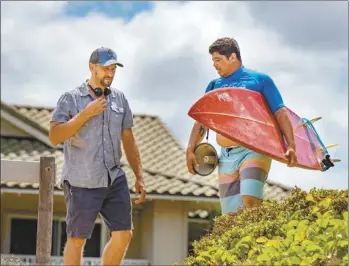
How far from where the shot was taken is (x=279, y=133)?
8.31 m

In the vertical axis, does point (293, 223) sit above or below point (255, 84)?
below

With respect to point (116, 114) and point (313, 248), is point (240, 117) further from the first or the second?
point (313, 248)

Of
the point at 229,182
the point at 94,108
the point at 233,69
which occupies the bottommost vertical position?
the point at 229,182

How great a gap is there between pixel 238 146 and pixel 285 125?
1.22 ft

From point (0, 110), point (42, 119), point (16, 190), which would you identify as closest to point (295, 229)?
point (16, 190)

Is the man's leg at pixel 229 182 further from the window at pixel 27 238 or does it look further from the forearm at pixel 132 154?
the window at pixel 27 238

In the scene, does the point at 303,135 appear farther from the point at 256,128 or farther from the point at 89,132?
the point at 89,132

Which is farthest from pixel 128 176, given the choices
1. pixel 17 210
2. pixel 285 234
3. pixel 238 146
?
pixel 285 234

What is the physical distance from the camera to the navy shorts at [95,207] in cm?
756

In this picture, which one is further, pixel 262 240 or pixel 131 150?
pixel 131 150

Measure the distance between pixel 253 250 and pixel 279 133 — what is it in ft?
5.06

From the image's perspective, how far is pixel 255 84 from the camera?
8422mm

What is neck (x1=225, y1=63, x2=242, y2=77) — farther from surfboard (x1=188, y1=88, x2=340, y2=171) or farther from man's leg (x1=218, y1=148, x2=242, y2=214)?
man's leg (x1=218, y1=148, x2=242, y2=214)

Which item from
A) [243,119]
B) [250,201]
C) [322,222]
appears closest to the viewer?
[322,222]
